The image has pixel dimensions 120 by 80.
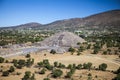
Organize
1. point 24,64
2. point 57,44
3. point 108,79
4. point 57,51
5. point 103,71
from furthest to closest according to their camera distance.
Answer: point 57,44, point 57,51, point 24,64, point 103,71, point 108,79

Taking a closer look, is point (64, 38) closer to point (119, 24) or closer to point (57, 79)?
point (57, 79)

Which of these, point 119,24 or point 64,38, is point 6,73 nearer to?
point 64,38

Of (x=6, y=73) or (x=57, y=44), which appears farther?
(x=57, y=44)

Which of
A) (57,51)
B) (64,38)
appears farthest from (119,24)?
(57,51)

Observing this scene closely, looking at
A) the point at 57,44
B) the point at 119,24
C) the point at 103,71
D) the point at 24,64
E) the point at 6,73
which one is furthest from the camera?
the point at 119,24

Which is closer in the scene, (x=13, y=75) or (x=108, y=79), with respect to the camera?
(x=108, y=79)

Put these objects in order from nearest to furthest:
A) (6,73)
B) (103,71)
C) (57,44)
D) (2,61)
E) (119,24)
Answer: (6,73), (103,71), (2,61), (57,44), (119,24)

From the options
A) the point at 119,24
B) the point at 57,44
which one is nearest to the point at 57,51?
the point at 57,44

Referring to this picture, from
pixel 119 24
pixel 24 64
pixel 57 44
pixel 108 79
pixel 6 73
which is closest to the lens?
pixel 108 79
